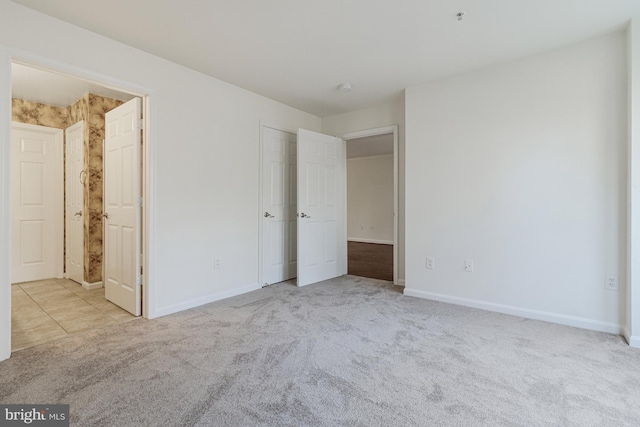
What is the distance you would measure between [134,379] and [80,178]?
333 centimetres

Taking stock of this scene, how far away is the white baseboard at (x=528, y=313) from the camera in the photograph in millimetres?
2549

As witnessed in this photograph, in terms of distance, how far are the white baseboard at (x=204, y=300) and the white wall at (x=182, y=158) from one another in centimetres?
1

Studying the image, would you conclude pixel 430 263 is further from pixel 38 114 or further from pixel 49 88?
pixel 38 114

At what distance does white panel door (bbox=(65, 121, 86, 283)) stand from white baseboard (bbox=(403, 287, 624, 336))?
167 inches

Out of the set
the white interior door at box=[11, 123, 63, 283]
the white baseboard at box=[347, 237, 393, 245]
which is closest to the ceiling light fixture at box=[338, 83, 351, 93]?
the white interior door at box=[11, 123, 63, 283]

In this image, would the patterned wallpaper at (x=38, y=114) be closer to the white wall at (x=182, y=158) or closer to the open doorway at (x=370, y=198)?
the white wall at (x=182, y=158)

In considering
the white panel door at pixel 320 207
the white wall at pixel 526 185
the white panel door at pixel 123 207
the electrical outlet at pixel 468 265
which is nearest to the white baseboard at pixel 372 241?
the white panel door at pixel 320 207

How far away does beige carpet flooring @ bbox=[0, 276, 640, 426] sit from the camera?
1525mm

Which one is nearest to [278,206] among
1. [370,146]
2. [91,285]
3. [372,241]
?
[91,285]

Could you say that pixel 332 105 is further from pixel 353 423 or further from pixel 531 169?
pixel 353 423

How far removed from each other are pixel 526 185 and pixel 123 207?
387cm

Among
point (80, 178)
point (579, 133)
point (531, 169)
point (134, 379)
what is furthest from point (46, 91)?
point (579, 133)

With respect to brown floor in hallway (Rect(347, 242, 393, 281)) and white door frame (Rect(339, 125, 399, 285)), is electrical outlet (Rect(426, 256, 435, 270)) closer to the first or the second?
white door frame (Rect(339, 125, 399, 285))

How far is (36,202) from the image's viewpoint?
4.31m
